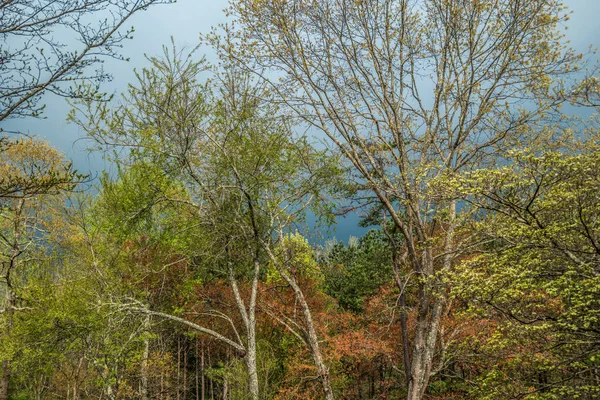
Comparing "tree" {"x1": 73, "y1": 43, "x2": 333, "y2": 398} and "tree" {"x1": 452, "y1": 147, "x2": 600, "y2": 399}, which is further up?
"tree" {"x1": 73, "y1": 43, "x2": 333, "y2": 398}

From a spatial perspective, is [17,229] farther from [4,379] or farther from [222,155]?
[222,155]

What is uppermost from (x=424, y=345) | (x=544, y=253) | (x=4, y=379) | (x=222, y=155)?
(x=222, y=155)

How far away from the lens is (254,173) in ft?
29.9

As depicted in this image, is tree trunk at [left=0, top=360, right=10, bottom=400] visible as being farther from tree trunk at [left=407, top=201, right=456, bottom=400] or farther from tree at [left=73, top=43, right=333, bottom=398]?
tree trunk at [left=407, top=201, right=456, bottom=400]

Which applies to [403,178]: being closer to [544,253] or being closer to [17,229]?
[544,253]

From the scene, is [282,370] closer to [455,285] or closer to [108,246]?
[108,246]

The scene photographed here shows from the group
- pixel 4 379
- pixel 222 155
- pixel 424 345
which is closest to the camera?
pixel 424 345

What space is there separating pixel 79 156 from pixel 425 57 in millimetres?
7264

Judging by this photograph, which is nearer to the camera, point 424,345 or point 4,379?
point 424,345

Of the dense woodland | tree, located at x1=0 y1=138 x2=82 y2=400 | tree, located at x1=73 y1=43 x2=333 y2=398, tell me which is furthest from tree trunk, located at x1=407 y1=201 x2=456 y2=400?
tree, located at x1=0 y1=138 x2=82 y2=400

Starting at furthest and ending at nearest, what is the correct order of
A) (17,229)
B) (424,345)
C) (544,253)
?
(17,229), (424,345), (544,253)

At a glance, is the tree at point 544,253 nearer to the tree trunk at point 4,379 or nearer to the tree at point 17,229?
the tree at point 17,229

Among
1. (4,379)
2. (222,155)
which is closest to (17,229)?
(4,379)

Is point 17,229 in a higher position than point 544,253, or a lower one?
higher
